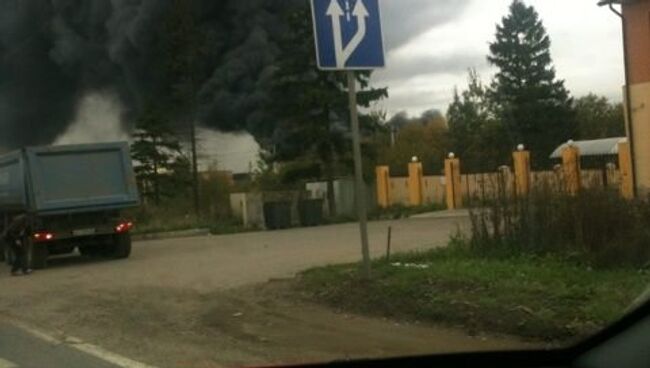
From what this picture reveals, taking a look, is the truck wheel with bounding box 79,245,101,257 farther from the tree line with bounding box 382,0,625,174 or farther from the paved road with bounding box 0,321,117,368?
the tree line with bounding box 382,0,625,174

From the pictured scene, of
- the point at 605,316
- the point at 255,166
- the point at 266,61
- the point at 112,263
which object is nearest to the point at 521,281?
the point at 605,316

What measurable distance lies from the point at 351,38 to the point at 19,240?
10.5 m

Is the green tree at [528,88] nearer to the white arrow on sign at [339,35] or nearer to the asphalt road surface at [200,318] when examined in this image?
the asphalt road surface at [200,318]

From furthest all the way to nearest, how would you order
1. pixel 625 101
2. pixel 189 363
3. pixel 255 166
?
pixel 255 166 < pixel 625 101 < pixel 189 363

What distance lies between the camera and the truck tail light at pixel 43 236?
17.3 m

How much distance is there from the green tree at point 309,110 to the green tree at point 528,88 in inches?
733

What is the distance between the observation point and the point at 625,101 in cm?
2312

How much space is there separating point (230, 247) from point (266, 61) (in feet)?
66.1

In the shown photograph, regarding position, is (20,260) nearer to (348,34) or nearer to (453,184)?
(348,34)

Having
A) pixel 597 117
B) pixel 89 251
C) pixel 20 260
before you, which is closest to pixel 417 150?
pixel 597 117

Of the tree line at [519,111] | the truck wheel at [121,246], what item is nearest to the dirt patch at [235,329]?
the truck wheel at [121,246]

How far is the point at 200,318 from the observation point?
9.39 m

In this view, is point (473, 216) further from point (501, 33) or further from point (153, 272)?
point (501, 33)

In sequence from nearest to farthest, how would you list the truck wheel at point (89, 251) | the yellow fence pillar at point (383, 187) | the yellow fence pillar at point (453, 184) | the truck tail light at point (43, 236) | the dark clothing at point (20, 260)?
the dark clothing at point (20, 260), the truck tail light at point (43, 236), the truck wheel at point (89, 251), the yellow fence pillar at point (453, 184), the yellow fence pillar at point (383, 187)
